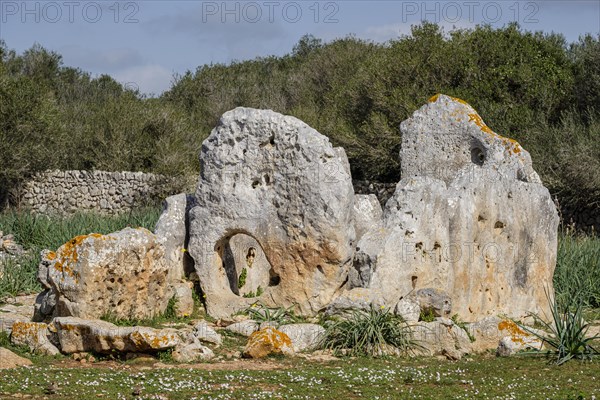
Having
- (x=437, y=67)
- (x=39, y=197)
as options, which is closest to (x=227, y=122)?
(x=437, y=67)

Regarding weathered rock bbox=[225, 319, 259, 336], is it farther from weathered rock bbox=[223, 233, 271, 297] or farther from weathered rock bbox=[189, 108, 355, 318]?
weathered rock bbox=[223, 233, 271, 297]

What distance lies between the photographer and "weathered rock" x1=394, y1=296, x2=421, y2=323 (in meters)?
14.7

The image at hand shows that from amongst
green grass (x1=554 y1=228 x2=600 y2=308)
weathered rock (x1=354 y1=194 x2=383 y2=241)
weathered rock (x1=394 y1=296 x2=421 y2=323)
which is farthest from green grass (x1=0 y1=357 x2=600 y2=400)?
green grass (x1=554 y1=228 x2=600 y2=308)

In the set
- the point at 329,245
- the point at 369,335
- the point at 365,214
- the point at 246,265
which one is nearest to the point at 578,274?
the point at 365,214

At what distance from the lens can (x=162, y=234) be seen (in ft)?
55.6

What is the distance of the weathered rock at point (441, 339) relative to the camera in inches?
548

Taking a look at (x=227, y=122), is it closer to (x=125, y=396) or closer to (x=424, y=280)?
(x=424, y=280)

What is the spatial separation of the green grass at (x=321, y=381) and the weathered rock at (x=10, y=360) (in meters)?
0.31

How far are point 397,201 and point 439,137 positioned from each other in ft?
7.24

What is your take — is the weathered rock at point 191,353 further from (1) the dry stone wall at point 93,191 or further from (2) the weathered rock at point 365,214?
(1) the dry stone wall at point 93,191

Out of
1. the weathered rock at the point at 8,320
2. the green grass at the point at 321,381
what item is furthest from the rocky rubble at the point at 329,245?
the green grass at the point at 321,381

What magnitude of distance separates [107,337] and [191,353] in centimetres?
110

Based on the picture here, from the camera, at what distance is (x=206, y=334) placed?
1417cm

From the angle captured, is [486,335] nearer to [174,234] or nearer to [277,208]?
[277,208]
